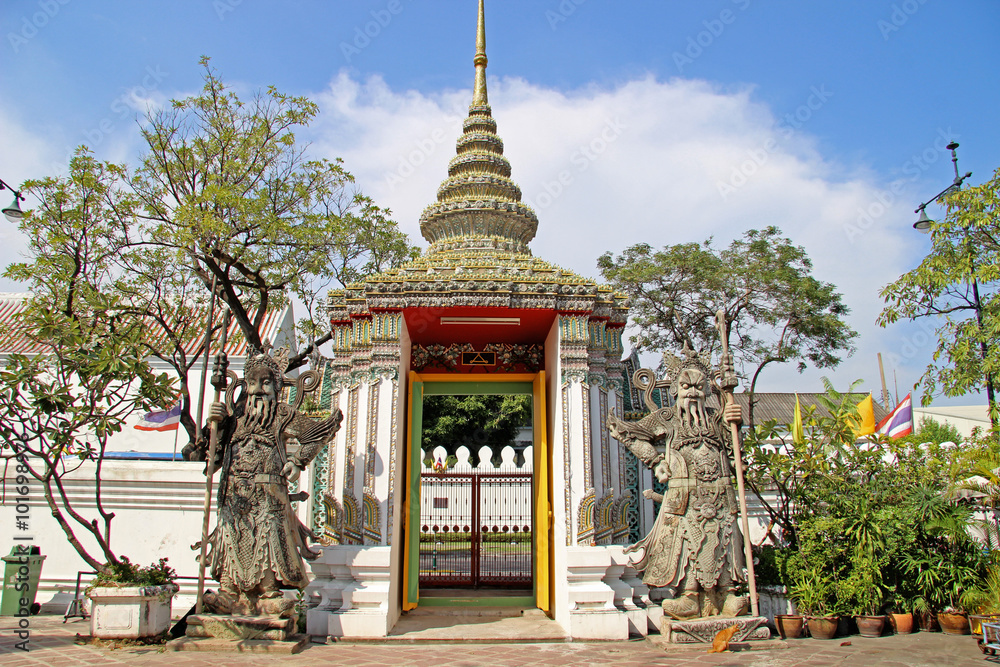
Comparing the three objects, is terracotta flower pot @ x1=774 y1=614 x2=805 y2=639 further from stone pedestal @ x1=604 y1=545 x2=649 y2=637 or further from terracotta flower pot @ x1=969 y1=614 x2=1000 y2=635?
terracotta flower pot @ x1=969 y1=614 x2=1000 y2=635

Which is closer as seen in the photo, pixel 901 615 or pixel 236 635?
pixel 236 635

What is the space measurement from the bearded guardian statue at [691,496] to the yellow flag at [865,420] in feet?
10.3

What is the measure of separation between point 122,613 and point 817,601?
7.64 m

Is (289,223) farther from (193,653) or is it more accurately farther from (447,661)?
(447,661)

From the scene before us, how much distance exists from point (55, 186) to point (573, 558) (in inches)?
404

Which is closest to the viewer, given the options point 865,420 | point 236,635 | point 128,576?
point 236,635

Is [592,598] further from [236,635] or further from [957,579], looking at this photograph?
[957,579]

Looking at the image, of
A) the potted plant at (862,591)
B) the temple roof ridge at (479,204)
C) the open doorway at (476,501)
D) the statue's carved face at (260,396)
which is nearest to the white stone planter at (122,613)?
the statue's carved face at (260,396)

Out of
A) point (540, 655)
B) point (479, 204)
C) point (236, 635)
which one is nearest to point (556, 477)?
point (540, 655)

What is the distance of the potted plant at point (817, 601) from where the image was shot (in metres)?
7.39

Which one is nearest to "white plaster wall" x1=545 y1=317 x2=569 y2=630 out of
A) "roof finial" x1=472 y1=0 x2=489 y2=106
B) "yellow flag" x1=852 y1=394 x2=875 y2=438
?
"yellow flag" x1=852 y1=394 x2=875 y2=438

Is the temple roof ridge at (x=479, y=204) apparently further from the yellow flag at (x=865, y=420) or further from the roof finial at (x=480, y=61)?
the yellow flag at (x=865, y=420)

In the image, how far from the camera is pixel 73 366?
7535mm

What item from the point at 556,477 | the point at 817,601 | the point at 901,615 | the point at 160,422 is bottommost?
the point at 901,615
